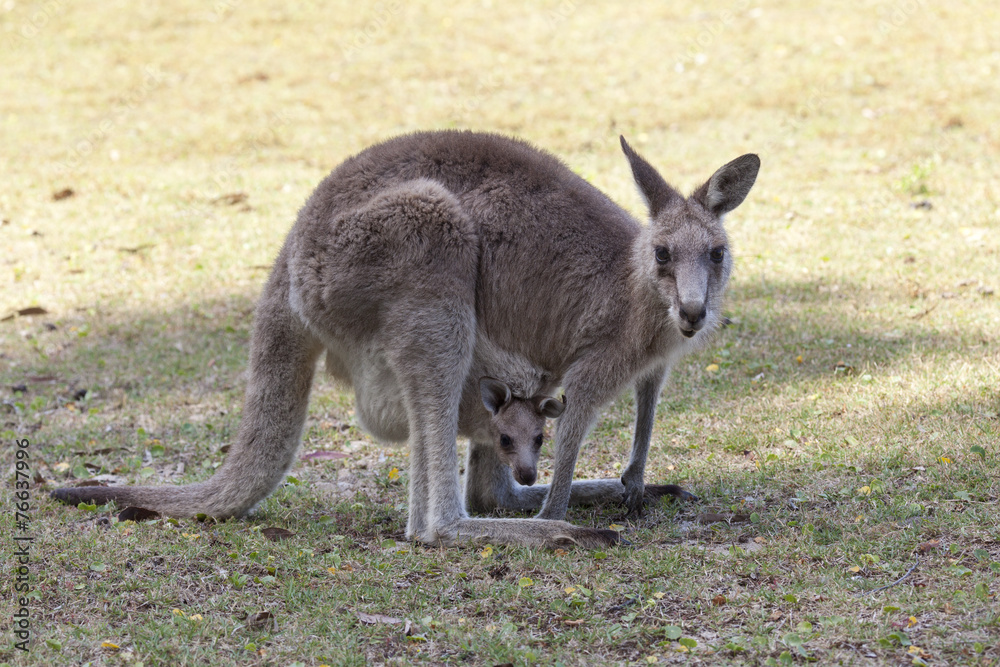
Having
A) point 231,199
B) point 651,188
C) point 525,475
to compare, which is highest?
point 651,188

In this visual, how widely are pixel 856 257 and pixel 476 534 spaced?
480 cm

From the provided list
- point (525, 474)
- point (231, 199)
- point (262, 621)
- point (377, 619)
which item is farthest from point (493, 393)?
point (231, 199)

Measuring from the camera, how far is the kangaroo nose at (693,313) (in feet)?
11.8

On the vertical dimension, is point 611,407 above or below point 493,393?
below

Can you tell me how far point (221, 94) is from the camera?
1225 centimetres

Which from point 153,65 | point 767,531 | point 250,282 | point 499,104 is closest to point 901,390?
point 767,531

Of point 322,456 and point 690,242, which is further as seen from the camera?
point 322,456

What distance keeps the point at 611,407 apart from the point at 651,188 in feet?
5.96

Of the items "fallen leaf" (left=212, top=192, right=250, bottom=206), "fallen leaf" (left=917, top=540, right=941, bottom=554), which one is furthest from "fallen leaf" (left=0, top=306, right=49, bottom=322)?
"fallen leaf" (left=917, top=540, right=941, bottom=554)

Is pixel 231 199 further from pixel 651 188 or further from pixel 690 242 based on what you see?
pixel 690 242

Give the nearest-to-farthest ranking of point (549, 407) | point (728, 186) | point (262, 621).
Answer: point (262, 621), point (728, 186), point (549, 407)

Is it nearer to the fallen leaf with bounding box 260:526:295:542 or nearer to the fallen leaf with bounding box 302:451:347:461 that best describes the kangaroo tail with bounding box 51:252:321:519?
the fallen leaf with bounding box 260:526:295:542

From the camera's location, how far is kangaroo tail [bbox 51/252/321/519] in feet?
13.3

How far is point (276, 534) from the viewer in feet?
13.0
